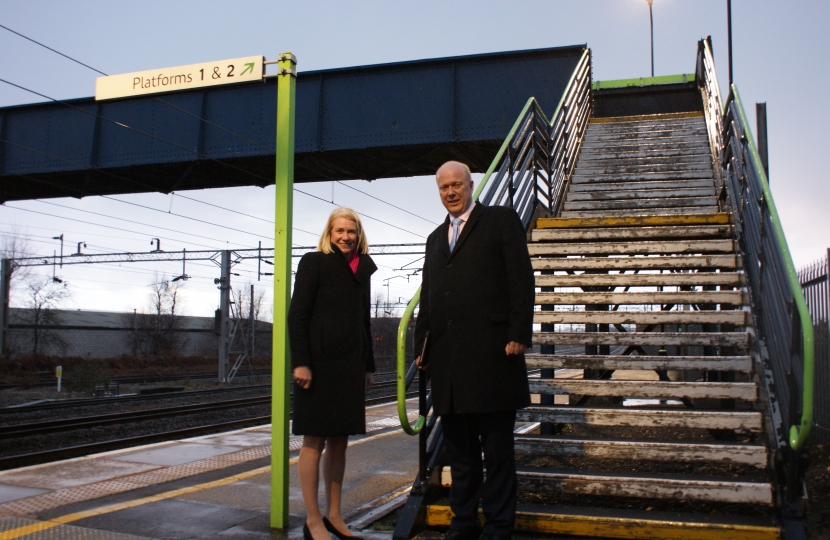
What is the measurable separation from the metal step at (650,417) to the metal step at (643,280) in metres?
1.42

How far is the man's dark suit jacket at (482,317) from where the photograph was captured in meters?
3.23

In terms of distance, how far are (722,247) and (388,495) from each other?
347 centimetres

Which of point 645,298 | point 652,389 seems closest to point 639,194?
point 645,298

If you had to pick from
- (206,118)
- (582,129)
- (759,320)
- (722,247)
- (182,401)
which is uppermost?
(206,118)

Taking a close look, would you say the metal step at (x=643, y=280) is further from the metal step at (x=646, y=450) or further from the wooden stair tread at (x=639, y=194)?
→ the wooden stair tread at (x=639, y=194)

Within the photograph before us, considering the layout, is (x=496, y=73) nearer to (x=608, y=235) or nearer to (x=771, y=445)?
(x=608, y=235)

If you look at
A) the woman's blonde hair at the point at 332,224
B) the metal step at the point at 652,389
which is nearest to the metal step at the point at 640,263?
the metal step at the point at 652,389

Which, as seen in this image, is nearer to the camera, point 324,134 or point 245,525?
point 245,525

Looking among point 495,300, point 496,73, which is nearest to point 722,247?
point 495,300

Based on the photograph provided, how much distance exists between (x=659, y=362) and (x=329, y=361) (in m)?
2.21

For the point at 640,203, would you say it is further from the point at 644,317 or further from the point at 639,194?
the point at 644,317

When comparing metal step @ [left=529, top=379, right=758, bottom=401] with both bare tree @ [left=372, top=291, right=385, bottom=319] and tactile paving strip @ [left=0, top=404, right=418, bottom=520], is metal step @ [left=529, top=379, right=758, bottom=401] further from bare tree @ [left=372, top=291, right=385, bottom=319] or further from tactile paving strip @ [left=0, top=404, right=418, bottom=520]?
bare tree @ [left=372, top=291, right=385, bottom=319]

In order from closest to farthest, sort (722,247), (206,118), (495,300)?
(495,300) → (722,247) → (206,118)

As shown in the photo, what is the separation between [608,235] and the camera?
643cm
